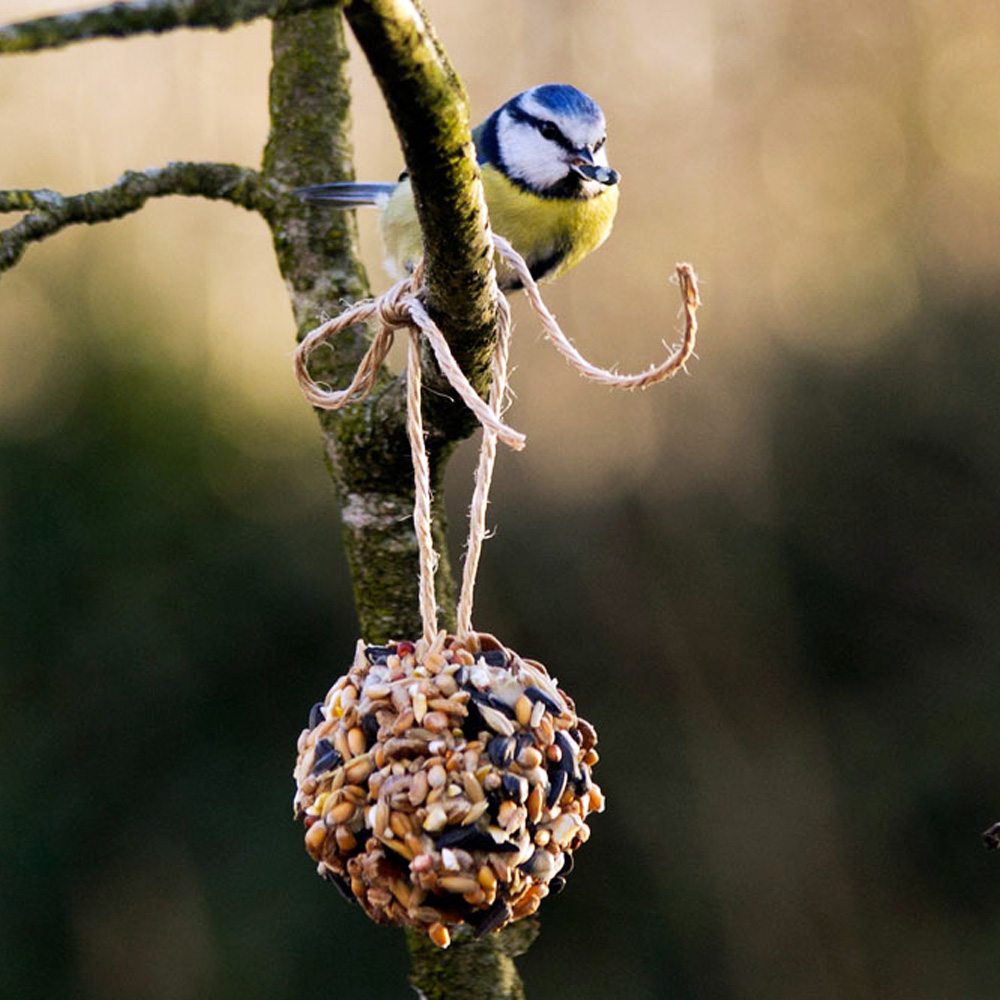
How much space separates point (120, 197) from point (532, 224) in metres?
0.80

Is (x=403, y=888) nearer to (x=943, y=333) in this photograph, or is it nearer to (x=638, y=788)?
(x=638, y=788)

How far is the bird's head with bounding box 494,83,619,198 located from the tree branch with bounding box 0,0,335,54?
1628 mm

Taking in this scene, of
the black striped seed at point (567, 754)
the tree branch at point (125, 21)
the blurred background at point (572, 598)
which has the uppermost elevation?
the tree branch at point (125, 21)

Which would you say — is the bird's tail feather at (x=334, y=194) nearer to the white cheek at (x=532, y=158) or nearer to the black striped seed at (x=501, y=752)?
the white cheek at (x=532, y=158)

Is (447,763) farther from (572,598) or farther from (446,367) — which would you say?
(572,598)

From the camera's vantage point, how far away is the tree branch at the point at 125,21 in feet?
2.14

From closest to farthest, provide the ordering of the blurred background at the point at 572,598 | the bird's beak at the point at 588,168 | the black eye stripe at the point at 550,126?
the bird's beak at the point at 588,168 → the black eye stripe at the point at 550,126 → the blurred background at the point at 572,598

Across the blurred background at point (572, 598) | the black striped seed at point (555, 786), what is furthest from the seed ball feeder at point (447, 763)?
the blurred background at point (572, 598)

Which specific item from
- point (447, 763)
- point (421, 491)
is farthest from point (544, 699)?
point (421, 491)

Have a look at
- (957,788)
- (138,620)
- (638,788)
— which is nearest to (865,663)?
(957,788)

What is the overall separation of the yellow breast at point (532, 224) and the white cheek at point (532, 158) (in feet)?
0.08

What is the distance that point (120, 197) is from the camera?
5.74 feet

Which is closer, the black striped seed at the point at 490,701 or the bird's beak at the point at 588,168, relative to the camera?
the black striped seed at the point at 490,701

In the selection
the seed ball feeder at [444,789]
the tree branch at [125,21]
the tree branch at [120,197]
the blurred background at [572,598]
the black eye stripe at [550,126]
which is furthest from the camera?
the blurred background at [572,598]
